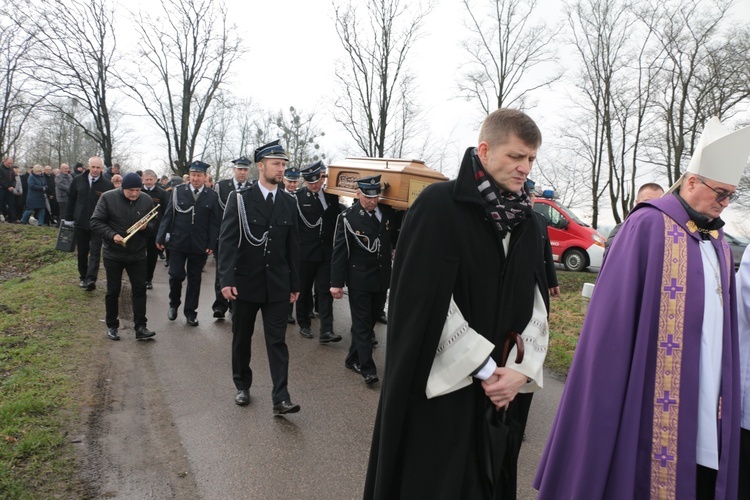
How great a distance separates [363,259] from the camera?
6223mm

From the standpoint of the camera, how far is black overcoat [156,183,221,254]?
8.13 m

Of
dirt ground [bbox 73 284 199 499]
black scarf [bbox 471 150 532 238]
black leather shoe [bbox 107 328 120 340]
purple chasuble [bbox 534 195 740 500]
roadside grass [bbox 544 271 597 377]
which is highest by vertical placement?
black scarf [bbox 471 150 532 238]

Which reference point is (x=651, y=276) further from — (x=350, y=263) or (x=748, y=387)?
(x=350, y=263)

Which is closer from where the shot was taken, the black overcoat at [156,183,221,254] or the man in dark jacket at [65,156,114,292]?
the black overcoat at [156,183,221,254]

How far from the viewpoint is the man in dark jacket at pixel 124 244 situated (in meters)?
6.78

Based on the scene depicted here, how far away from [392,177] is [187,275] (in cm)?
368

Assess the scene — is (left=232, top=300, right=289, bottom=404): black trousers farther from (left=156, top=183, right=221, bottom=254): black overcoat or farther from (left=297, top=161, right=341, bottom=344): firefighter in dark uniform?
(left=156, top=183, right=221, bottom=254): black overcoat

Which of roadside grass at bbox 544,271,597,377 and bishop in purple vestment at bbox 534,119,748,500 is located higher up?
bishop in purple vestment at bbox 534,119,748,500

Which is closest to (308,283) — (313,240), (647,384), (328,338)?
(313,240)

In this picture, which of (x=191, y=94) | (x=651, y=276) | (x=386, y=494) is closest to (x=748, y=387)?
(x=651, y=276)

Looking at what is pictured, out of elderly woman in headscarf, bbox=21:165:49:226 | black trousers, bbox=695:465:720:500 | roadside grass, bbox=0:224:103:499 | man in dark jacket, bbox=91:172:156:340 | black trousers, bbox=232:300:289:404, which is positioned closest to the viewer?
black trousers, bbox=695:465:720:500

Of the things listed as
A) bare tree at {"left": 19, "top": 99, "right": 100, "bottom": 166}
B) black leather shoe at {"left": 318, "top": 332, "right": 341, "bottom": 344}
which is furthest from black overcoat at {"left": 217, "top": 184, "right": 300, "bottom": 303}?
bare tree at {"left": 19, "top": 99, "right": 100, "bottom": 166}

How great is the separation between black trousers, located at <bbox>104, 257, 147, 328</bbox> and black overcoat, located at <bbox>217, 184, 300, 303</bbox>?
Result: 8.40 ft

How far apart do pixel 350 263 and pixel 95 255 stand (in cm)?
525
